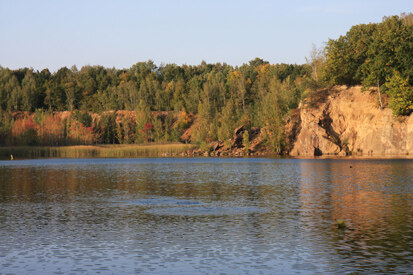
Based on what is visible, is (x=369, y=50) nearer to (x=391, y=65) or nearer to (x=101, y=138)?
(x=391, y=65)

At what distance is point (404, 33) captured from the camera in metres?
103

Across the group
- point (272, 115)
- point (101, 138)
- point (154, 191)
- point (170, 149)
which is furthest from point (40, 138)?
point (154, 191)

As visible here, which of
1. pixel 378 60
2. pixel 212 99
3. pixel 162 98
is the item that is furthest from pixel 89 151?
pixel 378 60

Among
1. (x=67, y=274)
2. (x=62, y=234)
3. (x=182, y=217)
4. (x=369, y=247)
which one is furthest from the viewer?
(x=182, y=217)

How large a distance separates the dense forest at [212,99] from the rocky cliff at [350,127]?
344 centimetres

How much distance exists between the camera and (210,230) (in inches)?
974

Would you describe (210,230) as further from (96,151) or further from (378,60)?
(96,151)

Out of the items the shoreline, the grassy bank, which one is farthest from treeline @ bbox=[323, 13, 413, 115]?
the grassy bank

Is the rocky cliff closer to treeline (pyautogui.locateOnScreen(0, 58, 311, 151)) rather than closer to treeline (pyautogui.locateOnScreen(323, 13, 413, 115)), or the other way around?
treeline (pyautogui.locateOnScreen(323, 13, 413, 115))

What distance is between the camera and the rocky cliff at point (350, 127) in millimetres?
100887

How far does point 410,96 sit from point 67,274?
302 ft

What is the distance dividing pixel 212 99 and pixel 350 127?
71.8 metres

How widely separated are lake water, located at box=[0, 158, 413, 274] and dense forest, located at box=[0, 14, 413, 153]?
65.0m

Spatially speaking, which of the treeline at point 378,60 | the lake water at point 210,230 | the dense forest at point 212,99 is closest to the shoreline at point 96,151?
the dense forest at point 212,99
